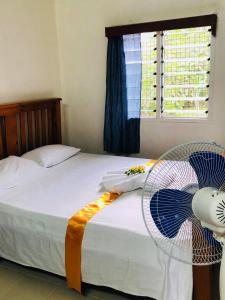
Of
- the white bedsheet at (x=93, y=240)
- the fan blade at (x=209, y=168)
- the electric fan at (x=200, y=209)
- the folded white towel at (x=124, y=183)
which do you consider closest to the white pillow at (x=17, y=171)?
the white bedsheet at (x=93, y=240)

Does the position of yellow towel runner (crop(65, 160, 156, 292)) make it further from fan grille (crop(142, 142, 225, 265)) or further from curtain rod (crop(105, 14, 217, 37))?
curtain rod (crop(105, 14, 217, 37))

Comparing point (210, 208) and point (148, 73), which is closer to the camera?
point (210, 208)

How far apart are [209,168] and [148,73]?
2287 mm

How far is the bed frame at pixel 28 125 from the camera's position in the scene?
9.29 ft

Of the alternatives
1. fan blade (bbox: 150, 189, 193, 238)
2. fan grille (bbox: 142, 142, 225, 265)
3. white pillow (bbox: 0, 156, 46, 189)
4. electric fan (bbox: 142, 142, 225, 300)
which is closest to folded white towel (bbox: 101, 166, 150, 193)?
fan grille (bbox: 142, 142, 225, 265)

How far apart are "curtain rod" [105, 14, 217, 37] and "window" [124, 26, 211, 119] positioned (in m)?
0.08

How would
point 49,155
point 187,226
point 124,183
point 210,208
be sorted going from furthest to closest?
point 49,155
point 124,183
point 187,226
point 210,208

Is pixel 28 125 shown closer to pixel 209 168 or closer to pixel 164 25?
pixel 164 25

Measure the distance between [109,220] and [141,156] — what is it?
174 cm

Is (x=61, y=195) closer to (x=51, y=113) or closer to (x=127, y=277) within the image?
(x=127, y=277)

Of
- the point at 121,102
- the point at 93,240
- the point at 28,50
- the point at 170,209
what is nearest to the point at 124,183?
the point at 93,240

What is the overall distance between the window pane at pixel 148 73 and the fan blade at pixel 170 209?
7.25ft

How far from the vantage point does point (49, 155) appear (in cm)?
288

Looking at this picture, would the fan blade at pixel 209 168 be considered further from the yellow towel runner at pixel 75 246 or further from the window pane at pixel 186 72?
the window pane at pixel 186 72
